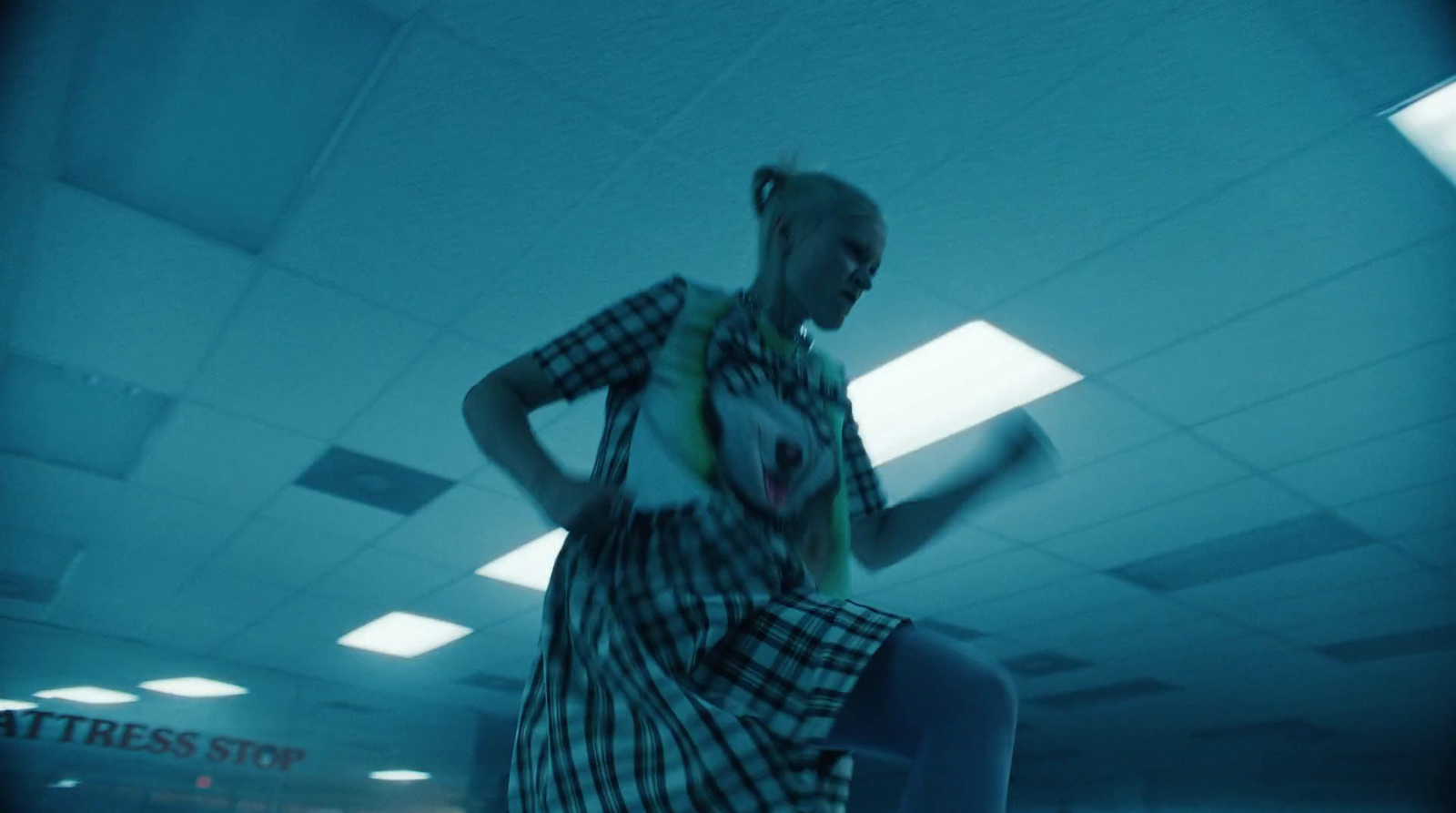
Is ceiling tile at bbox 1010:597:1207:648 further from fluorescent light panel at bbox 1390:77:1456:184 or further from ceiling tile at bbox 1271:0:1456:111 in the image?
ceiling tile at bbox 1271:0:1456:111

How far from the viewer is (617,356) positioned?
0.76m

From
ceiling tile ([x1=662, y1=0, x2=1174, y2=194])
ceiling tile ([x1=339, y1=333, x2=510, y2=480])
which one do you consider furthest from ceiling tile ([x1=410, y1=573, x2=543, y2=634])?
ceiling tile ([x1=662, y1=0, x2=1174, y2=194])

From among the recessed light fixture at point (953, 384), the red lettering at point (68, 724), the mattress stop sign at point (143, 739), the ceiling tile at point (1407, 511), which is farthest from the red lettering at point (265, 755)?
the ceiling tile at point (1407, 511)

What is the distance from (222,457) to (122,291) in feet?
3.94

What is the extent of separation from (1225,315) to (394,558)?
4.21m

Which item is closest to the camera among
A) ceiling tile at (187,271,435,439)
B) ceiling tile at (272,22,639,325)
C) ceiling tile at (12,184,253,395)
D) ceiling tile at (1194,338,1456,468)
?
ceiling tile at (272,22,639,325)

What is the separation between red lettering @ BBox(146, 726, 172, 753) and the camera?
715 cm

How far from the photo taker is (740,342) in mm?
Answer: 780

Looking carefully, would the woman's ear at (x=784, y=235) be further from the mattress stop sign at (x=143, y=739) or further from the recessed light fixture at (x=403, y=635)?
the mattress stop sign at (x=143, y=739)

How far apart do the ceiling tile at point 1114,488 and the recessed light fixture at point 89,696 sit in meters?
6.80

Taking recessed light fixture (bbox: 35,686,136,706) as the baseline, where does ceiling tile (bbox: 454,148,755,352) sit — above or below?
above

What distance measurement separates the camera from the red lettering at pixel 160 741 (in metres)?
7.15

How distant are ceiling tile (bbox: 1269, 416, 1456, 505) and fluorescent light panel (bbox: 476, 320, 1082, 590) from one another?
1302 millimetres

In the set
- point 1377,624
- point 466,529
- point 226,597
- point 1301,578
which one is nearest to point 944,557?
point 1301,578
